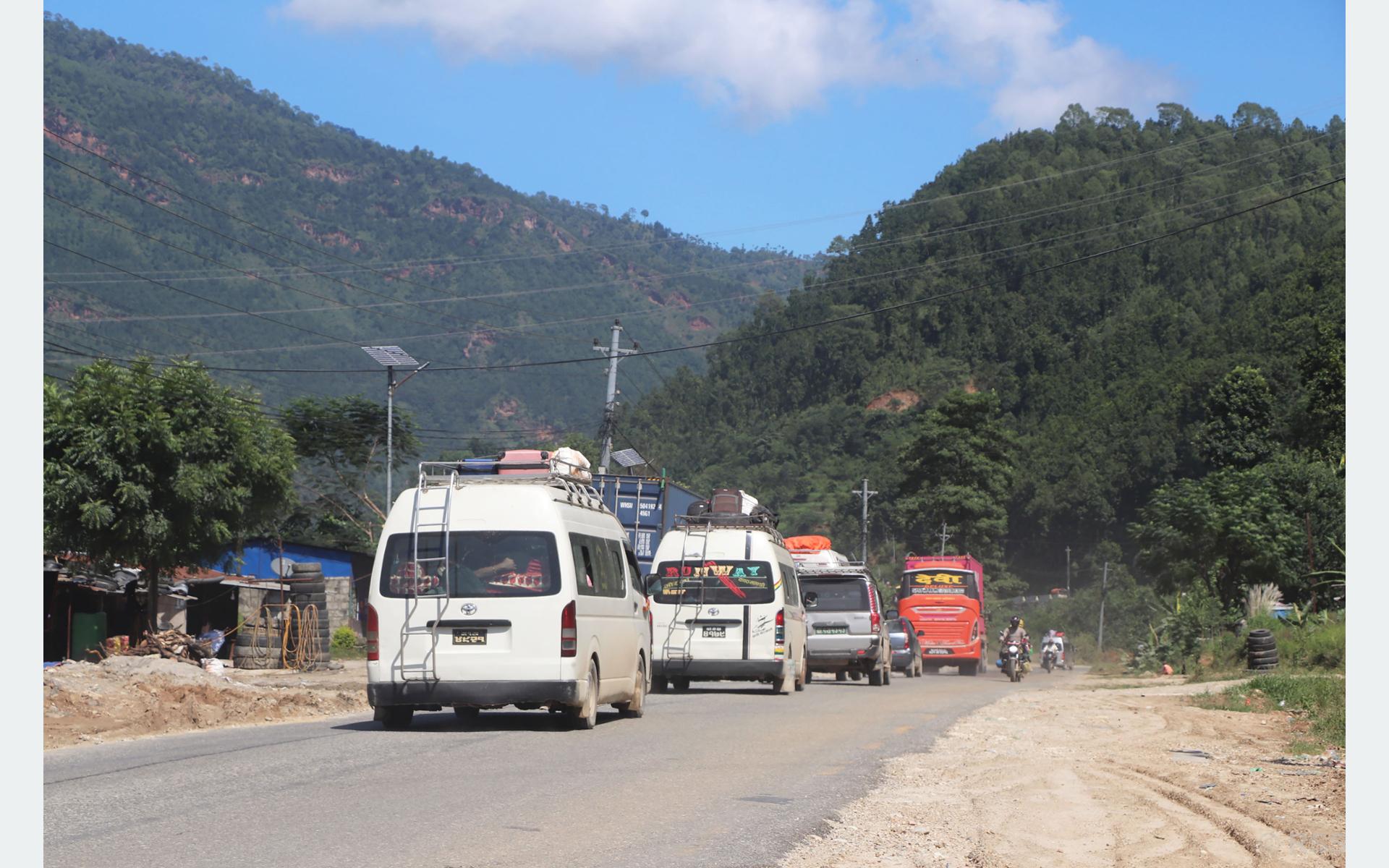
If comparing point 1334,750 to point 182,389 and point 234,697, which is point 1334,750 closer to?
point 234,697

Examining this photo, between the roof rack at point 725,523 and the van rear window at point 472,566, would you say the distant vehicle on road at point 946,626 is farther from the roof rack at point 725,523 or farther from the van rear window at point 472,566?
the van rear window at point 472,566

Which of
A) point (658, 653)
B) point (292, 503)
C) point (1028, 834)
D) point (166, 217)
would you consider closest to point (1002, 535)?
point (292, 503)

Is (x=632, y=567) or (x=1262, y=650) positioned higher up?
(x=632, y=567)

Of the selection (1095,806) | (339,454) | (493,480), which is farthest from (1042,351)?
(1095,806)

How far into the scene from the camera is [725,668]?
22719 millimetres

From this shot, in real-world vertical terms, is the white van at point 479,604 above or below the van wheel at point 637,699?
above

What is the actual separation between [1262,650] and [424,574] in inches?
677

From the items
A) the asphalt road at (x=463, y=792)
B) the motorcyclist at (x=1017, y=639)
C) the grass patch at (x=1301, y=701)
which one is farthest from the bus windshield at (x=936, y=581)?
the asphalt road at (x=463, y=792)

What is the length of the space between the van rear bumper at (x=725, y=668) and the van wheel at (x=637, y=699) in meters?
5.09

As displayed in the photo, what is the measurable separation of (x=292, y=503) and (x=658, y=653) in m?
16.5

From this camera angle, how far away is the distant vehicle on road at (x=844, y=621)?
28.5 meters

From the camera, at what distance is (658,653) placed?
75.8 feet

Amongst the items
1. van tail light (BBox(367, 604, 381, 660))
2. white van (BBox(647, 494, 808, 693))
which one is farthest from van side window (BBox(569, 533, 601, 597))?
white van (BBox(647, 494, 808, 693))

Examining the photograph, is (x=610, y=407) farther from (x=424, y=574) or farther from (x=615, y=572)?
(x=424, y=574)
